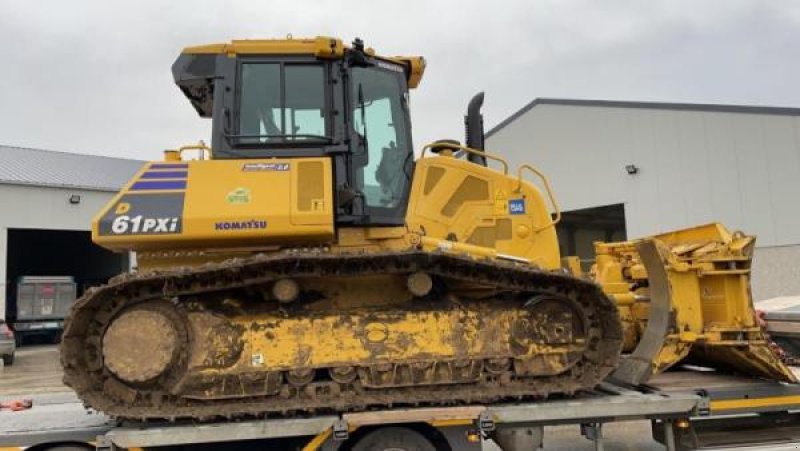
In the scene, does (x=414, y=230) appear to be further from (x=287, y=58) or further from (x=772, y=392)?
(x=772, y=392)

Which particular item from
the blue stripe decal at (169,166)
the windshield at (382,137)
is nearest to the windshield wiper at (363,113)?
the windshield at (382,137)

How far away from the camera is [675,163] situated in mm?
20359

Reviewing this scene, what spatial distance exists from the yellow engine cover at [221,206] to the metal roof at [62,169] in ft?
77.2

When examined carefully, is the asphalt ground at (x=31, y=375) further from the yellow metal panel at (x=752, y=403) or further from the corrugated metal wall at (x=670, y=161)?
the corrugated metal wall at (x=670, y=161)

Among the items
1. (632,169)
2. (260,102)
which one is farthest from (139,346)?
(632,169)

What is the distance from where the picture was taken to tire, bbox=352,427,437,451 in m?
5.02

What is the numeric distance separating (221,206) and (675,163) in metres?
18.1

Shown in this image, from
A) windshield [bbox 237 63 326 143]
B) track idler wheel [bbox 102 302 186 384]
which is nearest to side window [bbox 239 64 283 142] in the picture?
windshield [bbox 237 63 326 143]

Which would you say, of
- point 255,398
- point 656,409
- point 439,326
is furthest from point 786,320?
point 255,398

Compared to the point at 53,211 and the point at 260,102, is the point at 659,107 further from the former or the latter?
the point at 53,211

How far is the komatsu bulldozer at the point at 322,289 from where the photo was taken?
502 cm

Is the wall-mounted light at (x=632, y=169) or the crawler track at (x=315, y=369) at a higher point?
the wall-mounted light at (x=632, y=169)

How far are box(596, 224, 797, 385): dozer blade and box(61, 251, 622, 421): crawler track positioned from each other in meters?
1.06

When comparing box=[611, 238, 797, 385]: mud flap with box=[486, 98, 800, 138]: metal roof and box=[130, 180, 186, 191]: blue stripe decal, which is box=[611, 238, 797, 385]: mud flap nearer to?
box=[130, 180, 186, 191]: blue stripe decal
